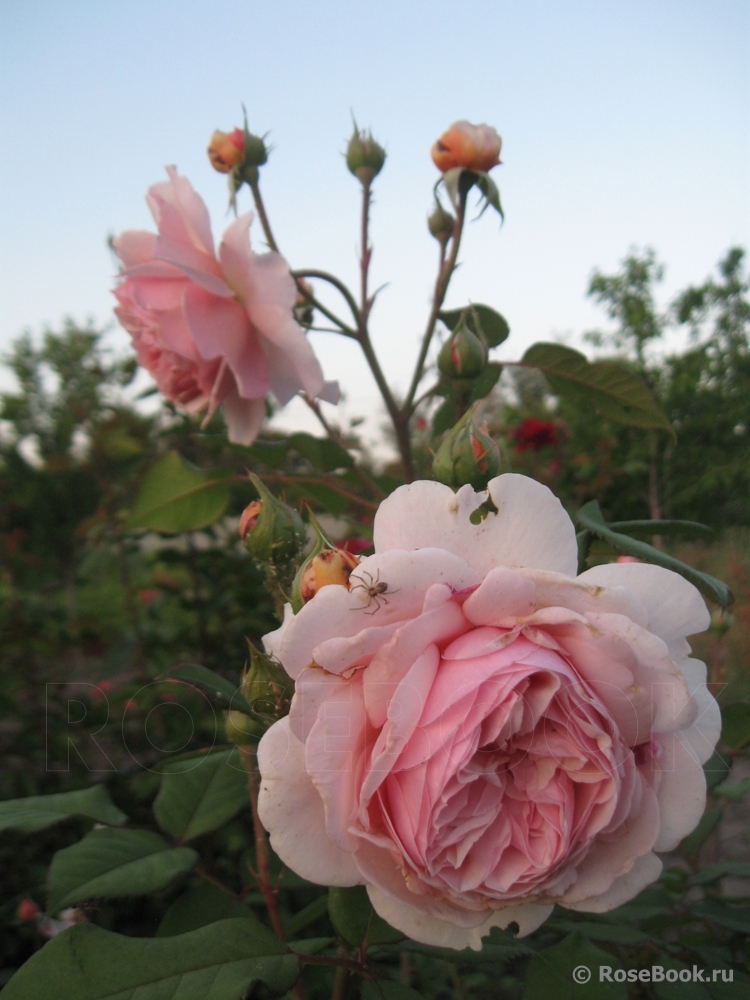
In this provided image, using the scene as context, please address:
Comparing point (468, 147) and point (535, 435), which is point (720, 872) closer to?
point (468, 147)

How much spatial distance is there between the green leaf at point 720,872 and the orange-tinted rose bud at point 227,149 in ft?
3.34

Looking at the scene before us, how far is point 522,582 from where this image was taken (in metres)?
0.37

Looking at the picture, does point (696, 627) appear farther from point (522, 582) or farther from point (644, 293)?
point (644, 293)

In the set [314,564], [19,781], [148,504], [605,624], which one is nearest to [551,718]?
[605,624]

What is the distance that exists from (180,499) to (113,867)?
1.54 ft

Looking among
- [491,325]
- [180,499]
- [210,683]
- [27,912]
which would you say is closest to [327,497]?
[180,499]

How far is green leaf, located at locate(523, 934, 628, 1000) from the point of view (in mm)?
511

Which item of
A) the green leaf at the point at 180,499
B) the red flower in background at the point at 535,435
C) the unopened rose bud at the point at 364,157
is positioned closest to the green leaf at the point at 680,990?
the green leaf at the point at 180,499

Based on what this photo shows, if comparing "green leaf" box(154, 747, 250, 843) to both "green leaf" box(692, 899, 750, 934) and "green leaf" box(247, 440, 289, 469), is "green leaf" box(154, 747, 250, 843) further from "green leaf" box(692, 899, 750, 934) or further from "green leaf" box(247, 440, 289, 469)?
"green leaf" box(692, 899, 750, 934)

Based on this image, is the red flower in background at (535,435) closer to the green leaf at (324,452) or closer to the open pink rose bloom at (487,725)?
the green leaf at (324,452)

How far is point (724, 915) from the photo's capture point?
699 mm

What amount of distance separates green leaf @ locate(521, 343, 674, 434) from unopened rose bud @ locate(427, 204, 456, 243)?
19 centimetres

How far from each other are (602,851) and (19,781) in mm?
1425

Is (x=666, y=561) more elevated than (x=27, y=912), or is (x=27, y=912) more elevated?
(x=666, y=561)
